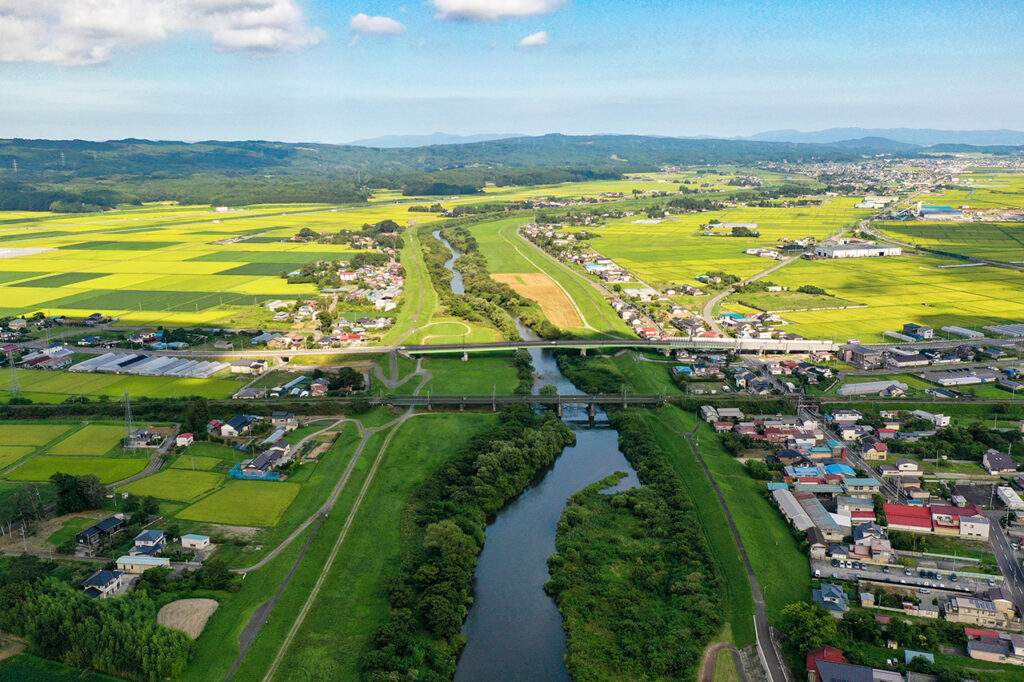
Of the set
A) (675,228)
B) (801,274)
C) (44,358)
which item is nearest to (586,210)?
(675,228)

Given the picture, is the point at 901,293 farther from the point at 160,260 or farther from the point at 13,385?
the point at 160,260

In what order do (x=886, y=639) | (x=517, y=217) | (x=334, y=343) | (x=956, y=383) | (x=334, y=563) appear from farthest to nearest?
1. (x=517, y=217)
2. (x=334, y=343)
3. (x=956, y=383)
4. (x=334, y=563)
5. (x=886, y=639)

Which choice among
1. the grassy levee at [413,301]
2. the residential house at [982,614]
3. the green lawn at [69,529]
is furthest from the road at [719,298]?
the green lawn at [69,529]

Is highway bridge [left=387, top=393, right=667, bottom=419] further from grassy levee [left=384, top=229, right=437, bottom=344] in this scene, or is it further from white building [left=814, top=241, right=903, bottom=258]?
white building [left=814, top=241, right=903, bottom=258]

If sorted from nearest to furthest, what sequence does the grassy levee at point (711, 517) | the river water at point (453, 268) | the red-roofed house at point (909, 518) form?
the grassy levee at point (711, 517) → the red-roofed house at point (909, 518) → the river water at point (453, 268)

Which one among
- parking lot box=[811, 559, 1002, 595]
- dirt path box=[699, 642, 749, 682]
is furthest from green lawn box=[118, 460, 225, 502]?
parking lot box=[811, 559, 1002, 595]

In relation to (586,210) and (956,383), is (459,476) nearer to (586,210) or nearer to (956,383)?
(956,383)

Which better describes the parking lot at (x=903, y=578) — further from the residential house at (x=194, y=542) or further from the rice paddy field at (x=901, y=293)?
the rice paddy field at (x=901, y=293)
